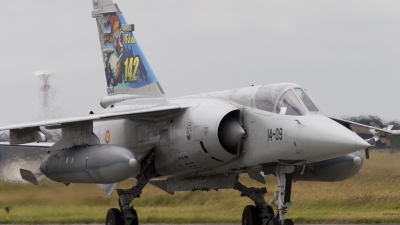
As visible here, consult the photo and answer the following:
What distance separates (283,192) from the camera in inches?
526

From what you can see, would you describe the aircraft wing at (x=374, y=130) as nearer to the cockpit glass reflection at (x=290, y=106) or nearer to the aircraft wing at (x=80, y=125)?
the cockpit glass reflection at (x=290, y=106)

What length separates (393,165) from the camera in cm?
1816

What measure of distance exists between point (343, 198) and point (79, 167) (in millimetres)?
6987

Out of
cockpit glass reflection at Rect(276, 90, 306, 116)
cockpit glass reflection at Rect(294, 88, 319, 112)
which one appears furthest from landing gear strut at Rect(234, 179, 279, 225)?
cockpit glass reflection at Rect(294, 88, 319, 112)

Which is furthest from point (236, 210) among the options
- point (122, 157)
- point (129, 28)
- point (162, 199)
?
point (122, 157)

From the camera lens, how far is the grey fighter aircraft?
12.8 metres

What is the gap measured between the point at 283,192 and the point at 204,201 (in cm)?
586

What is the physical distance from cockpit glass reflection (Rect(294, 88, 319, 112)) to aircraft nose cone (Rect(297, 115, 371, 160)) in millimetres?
218

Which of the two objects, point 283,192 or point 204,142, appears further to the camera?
point 204,142

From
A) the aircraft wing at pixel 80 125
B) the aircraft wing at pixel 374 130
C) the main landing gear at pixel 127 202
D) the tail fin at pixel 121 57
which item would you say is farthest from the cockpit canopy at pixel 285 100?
the tail fin at pixel 121 57

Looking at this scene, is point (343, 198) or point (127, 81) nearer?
point (127, 81)

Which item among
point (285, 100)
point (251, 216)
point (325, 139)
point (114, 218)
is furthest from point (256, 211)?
point (325, 139)

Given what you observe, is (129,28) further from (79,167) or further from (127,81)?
(79,167)

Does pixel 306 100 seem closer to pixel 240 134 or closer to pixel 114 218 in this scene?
pixel 240 134
